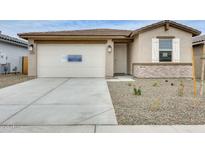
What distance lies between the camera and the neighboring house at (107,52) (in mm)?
15141

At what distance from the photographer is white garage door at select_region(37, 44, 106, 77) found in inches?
635

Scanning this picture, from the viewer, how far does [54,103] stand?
680cm

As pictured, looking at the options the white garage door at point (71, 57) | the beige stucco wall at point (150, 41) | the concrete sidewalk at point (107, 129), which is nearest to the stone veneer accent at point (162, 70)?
the beige stucco wall at point (150, 41)

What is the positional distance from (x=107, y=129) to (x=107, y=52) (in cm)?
1182

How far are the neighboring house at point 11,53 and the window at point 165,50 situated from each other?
1360 centimetres

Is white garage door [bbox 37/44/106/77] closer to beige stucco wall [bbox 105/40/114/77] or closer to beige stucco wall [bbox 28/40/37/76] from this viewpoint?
beige stucco wall [bbox 28/40/37/76]

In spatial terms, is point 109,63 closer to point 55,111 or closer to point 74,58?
point 74,58

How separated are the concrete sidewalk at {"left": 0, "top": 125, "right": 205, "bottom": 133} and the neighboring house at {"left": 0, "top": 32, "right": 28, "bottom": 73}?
1674 centimetres

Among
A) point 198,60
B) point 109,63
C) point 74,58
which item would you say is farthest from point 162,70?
point 74,58

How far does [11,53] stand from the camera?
841 inches
